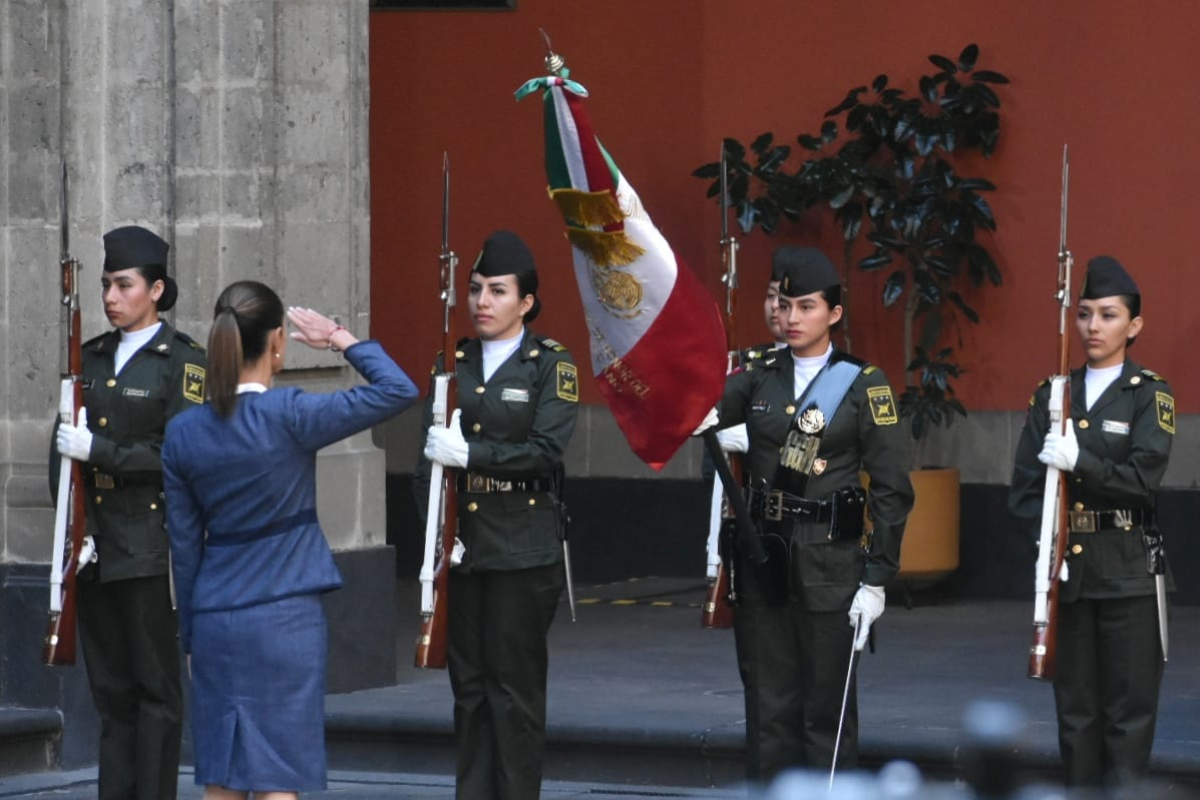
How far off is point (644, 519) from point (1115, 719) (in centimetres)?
548

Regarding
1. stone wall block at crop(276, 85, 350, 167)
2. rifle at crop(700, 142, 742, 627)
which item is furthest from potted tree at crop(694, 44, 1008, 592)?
rifle at crop(700, 142, 742, 627)

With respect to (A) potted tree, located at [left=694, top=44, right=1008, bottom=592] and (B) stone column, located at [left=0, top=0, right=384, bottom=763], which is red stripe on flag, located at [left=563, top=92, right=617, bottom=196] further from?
(A) potted tree, located at [left=694, top=44, right=1008, bottom=592]

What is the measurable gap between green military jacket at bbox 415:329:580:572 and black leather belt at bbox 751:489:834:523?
60 centimetres

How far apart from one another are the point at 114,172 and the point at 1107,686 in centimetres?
392

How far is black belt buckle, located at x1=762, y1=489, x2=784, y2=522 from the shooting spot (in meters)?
6.57

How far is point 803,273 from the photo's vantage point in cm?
655

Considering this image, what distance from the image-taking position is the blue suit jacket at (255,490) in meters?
5.24

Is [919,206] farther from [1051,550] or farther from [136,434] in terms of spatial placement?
[136,434]

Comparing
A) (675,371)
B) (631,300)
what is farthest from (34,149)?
(675,371)

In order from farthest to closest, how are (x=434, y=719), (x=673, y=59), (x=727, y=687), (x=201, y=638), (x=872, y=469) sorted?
(x=673, y=59), (x=727, y=687), (x=434, y=719), (x=872, y=469), (x=201, y=638)

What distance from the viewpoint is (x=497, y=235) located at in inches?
266

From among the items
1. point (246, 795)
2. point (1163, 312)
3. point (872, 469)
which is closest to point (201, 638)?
point (246, 795)

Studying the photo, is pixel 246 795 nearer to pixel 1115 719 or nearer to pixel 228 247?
pixel 1115 719

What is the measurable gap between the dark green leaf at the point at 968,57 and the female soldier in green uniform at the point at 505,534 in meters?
4.75
